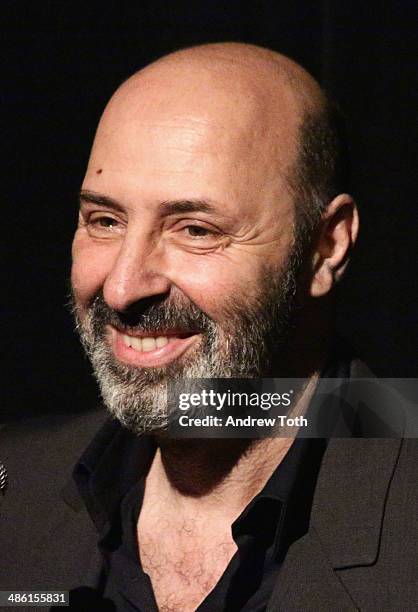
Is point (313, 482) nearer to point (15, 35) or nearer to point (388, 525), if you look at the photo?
point (388, 525)

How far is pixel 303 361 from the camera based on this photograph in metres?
1.79

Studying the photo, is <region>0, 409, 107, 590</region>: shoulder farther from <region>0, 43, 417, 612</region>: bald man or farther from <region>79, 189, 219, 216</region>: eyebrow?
Answer: <region>79, 189, 219, 216</region>: eyebrow

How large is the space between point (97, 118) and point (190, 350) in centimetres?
75

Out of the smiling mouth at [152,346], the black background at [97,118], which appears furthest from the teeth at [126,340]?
the black background at [97,118]

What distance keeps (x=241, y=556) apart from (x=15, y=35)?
1.11m

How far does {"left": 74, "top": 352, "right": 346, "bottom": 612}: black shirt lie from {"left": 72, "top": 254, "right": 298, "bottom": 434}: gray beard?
14 centimetres

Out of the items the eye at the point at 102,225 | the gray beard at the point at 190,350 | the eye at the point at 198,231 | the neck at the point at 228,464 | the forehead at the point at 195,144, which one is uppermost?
the forehead at the point at 195,144

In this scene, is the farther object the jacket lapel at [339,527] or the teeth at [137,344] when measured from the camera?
the teeth at [137,344]

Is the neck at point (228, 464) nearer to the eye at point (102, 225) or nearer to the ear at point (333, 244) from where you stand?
the ear at point (333, 244)

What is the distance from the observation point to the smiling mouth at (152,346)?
1676 millimetres

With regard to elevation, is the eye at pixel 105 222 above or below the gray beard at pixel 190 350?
above

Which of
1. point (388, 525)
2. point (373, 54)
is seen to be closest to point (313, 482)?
point (388, 525)

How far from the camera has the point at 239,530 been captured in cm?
166

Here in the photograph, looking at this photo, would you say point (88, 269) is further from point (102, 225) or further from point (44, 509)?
point (44, 509)
